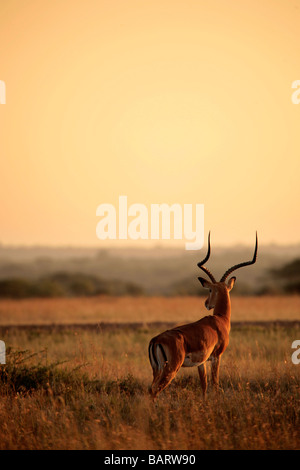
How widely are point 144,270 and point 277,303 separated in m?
91.7

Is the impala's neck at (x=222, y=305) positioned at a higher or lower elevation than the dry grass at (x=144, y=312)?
higher

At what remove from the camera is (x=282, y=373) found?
41.9ft

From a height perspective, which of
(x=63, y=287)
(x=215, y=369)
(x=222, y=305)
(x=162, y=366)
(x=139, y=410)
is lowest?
(x=139, y=410)

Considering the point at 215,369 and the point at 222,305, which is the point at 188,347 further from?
the point at 222,305

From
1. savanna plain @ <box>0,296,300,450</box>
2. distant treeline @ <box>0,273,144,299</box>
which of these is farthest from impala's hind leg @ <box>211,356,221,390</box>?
distant treeline @ <box>0,273,144,299</box>

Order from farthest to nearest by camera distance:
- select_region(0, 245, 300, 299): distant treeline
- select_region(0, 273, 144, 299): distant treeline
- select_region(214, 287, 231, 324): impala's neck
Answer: select_region(0, 245, 300, 299): distant treeline, select_region(0, 273, 144, 299): distant treeline, select_region(214, 287, 231, 324): impala's neck

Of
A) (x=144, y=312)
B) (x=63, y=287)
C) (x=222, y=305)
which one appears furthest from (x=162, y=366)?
(x=63, y=287)

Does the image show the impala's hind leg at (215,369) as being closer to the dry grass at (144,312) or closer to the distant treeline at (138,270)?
the dry grass at (144,312)

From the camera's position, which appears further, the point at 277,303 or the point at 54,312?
the point at 277,303

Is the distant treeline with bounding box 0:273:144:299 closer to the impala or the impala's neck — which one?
the impala's neck

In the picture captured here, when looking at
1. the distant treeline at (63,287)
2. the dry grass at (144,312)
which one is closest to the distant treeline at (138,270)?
the distant treeline at (63,287)

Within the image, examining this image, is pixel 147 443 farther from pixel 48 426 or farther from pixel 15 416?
pixel 15 416

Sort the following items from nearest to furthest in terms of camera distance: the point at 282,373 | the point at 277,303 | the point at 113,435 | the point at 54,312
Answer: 1. the point at 113,435
2. the point at 282,373
3. the point at 54,312
4. the point at 277,303
